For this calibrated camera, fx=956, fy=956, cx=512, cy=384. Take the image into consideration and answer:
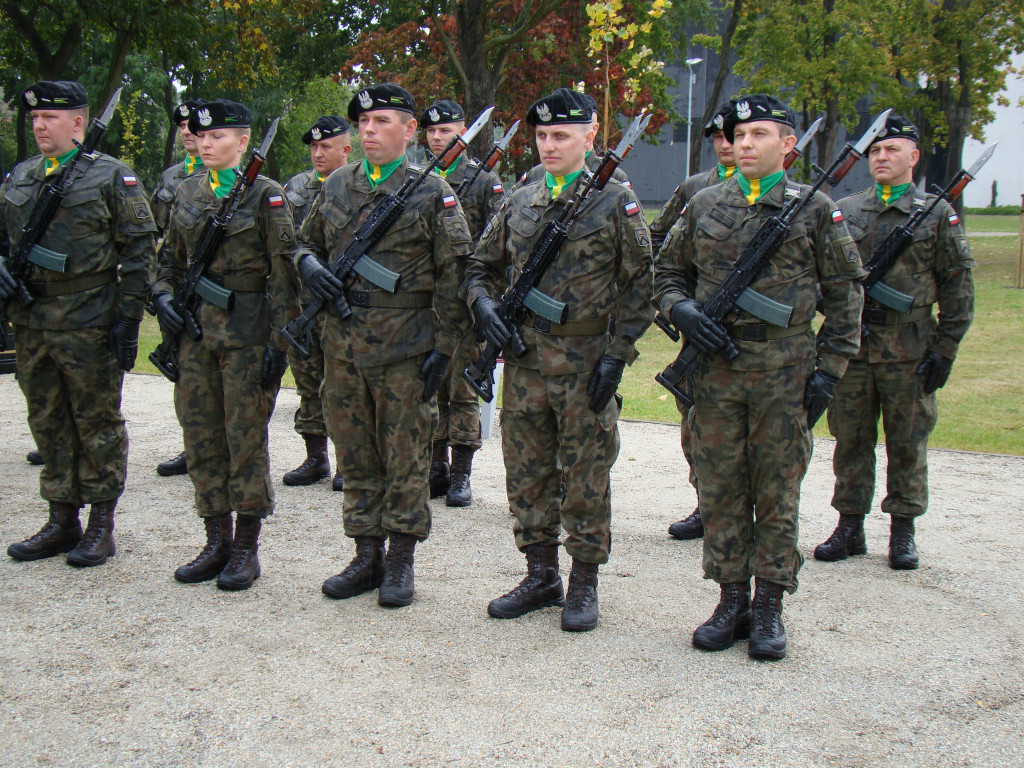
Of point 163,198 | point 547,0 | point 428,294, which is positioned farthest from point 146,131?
point 428,294

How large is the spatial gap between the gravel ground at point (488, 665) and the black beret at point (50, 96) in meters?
2.41

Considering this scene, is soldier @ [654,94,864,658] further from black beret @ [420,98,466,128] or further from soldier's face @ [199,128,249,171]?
black beret @ [420,98,466,128]

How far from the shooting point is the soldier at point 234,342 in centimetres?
467

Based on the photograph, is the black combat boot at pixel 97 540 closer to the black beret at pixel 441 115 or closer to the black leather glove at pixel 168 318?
the black leather glove at pixel 168 318

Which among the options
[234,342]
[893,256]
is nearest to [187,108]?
[234,342]

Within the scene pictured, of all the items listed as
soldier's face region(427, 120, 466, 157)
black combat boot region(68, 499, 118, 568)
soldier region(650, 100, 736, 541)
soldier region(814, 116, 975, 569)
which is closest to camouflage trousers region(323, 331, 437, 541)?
black combat boot region(68, 499, 118, 568)

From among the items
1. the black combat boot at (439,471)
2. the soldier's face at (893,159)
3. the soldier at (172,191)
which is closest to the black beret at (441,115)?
the soldier at (172,191)

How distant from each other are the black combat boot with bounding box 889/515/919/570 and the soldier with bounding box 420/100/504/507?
263cm

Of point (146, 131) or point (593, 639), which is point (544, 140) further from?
point (146, 131)

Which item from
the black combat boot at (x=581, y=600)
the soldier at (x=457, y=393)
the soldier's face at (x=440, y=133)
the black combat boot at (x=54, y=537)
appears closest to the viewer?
the black combat boot at (x=581, y=600)

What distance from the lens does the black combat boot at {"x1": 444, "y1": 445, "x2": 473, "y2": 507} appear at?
6324mm

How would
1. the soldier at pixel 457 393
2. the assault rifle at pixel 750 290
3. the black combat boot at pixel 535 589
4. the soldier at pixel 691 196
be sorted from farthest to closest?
the soldier at pixel 457 393 → the soldier at pixel 691 196 → the black combat boot at pixel 535 589 → the assault rifle at pixel 750 290

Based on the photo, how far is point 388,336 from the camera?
4480 mm

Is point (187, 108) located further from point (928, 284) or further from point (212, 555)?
point (928, 284)
